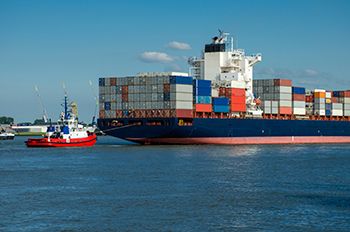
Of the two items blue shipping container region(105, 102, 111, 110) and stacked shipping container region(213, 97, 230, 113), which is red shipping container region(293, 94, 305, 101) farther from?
blue shipping container region(105, 102, 111, 110)

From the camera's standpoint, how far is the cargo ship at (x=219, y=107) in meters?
75.0

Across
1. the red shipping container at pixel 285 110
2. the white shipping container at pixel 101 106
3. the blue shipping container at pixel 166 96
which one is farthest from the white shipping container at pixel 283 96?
the white shipping container at pixel 101 106

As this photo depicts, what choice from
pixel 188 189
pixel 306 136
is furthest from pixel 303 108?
pixel 188 189

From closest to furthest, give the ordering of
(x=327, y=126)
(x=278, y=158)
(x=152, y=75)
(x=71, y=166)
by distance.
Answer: (x=71, y=166) → (x=278, y=158) → (x=152, y=75) → (x=327, y=126)

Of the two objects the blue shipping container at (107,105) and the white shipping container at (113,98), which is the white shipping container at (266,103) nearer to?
the white shipping container at (113,98)

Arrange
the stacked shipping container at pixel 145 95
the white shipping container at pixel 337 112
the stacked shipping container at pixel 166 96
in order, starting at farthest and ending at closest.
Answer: the white shipping container at pixel 337 112
the stacked shipping container at pixel 166 96
the stacked shipping container at pixel 145 95

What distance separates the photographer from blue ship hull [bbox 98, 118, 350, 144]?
7512 cm

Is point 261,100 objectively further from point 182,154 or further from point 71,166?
point 71,166

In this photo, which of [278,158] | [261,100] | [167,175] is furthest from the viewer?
[261,100]

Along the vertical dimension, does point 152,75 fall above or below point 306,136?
above

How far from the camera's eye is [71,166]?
164 ft

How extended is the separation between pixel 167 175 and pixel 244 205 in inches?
493

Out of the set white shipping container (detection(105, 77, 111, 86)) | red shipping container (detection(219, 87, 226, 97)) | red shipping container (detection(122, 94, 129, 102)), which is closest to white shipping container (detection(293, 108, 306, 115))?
red shipping container (detection(219, 87, 226, 97))

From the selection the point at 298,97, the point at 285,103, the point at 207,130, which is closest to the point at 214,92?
the point at 207,130
